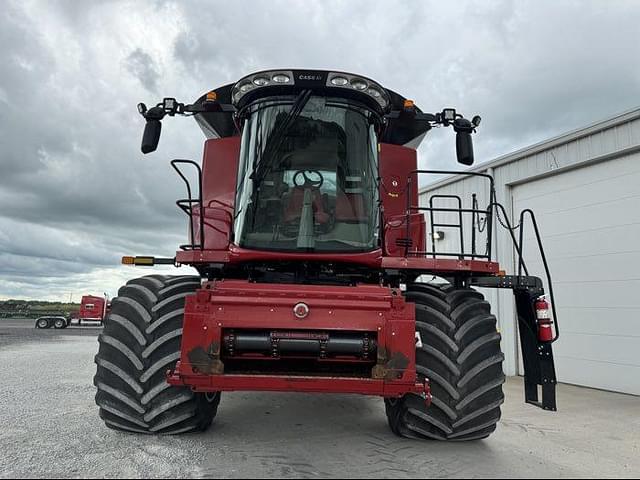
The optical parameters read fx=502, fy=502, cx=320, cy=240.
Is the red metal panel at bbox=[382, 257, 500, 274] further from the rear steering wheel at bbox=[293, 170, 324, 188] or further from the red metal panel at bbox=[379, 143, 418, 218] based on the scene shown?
the red metal panel at bbox=[379, 143, 418, 218]

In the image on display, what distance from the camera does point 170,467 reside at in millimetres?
3568

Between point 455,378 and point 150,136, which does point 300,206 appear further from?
point 455,378

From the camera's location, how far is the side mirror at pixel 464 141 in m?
5.20

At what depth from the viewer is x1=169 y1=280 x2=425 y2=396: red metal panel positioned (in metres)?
3.75

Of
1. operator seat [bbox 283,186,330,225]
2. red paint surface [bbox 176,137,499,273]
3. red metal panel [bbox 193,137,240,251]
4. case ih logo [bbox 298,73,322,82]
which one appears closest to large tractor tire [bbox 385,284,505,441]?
red paint surface [bbox 176,137,499,273]

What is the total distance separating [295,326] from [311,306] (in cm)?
19

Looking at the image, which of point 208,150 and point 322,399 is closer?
point 208,150

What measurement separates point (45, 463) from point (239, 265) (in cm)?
210

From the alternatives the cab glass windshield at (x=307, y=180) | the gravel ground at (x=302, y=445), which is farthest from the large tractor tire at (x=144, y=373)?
the cab glass windshield at (x=307, y=180)

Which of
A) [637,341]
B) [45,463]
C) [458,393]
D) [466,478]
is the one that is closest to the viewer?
[466,478]

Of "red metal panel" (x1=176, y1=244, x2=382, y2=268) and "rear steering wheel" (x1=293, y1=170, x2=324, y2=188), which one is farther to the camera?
"rear steering wheel" (x1=293, y1=170, x2=324, y2=188)

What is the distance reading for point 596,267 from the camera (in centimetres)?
894

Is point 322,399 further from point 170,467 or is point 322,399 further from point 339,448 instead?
point 170,467

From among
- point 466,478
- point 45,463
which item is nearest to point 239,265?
point 45,463
